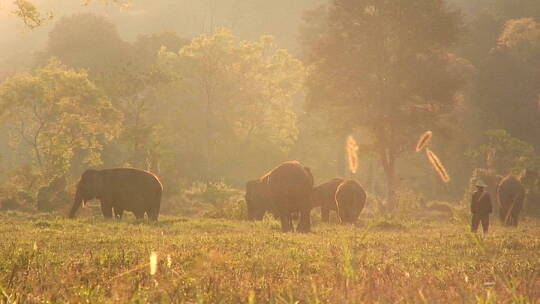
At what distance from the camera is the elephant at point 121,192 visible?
2036 centimetres

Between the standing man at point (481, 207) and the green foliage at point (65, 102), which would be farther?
the green foliage at point (65, 102)

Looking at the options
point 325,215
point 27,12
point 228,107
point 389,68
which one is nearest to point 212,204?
point 325,215

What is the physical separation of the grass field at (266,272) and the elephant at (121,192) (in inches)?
313

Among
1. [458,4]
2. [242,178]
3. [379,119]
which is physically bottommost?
[242,178]

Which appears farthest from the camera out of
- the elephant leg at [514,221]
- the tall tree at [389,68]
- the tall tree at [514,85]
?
the tall tree at [514,85]

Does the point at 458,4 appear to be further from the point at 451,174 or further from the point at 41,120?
the point at 41,120

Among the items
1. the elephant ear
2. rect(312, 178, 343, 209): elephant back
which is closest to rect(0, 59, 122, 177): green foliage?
the elephant ear

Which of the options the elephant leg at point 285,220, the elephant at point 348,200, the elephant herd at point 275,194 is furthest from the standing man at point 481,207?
the elephant at point 348,200

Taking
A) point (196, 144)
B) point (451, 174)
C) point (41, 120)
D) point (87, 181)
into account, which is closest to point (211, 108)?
point (196, 144)

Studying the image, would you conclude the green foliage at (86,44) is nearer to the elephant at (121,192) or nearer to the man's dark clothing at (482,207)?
the elephant at (121,192)

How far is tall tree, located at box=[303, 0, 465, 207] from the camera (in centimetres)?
3306

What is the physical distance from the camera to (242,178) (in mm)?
58438

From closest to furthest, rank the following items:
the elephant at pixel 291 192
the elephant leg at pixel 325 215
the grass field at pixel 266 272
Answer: the grass field at pixel 266 272 < the elephant at pixel 291 192 < the elephant leg at pixel 325 215

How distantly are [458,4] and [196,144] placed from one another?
3978cm
